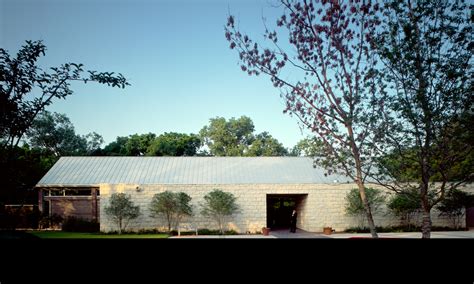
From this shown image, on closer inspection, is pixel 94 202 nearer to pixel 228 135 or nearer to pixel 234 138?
pixel 228 135

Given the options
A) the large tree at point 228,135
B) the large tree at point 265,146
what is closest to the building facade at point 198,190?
the large tree at point 228,135

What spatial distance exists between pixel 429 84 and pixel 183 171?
52.0 feet

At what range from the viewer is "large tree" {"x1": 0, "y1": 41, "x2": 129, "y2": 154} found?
4172mm

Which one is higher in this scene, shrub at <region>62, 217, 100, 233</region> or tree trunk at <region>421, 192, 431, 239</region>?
tree trunk at <region>421, 192, 431, 239</region>

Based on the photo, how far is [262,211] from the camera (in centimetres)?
1961

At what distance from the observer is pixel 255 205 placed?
19.6 m

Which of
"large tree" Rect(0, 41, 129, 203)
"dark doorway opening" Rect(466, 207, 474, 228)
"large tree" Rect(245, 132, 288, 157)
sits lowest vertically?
"dark doorway opening" Rect(466, 207, 474, 228)

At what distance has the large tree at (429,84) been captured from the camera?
7.35 metres

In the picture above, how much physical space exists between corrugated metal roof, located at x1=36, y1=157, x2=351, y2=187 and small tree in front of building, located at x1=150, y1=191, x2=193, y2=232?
1333mm

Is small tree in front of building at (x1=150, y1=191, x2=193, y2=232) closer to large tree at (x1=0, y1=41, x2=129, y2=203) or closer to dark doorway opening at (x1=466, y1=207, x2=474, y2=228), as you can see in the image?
large tree at (x1=0, y1=41, x2=129, y2=203)

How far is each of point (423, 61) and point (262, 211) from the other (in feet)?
44.1

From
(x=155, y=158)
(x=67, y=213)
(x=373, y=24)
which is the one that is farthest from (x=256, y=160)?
(x=373, y=24)

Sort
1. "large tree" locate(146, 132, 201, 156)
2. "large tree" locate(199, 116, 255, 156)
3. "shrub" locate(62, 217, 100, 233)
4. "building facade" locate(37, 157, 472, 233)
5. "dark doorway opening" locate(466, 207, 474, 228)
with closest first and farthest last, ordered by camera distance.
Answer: "shrub" locate(62, 217, 100, 233) < "building facade" locate(37, 157, 472, 233) < "dark doorway opening" locate(466, 207, 474, 228) < "large tree" locate(199, 116, 255, 156) < "large tree" locate(146, 132, 201, 156)

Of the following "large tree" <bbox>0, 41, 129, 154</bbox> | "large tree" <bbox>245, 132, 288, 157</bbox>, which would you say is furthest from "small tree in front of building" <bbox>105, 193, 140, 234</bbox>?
"large tree" <bbox>0, 41, 129, 154</bbox>
